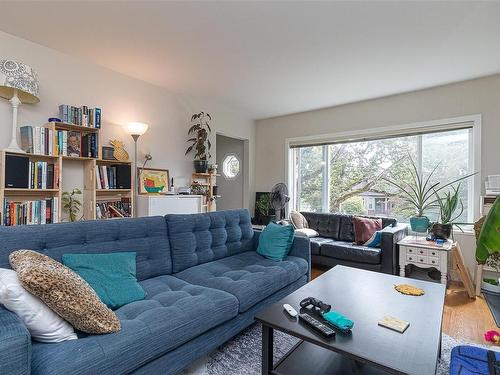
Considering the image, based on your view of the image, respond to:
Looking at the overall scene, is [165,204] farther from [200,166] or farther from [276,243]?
[276,243]

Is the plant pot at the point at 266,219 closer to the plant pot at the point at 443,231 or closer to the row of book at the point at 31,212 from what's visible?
the plant pot at the point at 443,231

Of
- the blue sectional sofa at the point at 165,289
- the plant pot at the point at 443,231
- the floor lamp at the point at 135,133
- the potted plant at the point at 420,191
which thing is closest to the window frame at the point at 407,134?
the potted plant at the point at 420,191

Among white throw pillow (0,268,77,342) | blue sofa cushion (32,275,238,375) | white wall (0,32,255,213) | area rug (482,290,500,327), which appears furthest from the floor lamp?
area rug (482,290,500,327)

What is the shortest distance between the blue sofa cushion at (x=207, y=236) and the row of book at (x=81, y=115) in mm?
1398

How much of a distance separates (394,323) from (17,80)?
314 centimetres

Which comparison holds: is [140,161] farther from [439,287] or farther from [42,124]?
[439,287]

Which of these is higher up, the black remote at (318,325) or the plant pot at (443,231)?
the plant pot at (443,231)

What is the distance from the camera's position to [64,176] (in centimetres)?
270

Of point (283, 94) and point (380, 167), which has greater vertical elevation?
point (283, 94)

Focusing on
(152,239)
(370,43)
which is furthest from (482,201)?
(152,239)

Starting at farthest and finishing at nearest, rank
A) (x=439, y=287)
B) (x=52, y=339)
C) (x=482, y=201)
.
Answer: (x=482, y=201) → (x=439, y=287) → (x=52, y=339)

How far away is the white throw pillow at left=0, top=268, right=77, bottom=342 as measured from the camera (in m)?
1.02

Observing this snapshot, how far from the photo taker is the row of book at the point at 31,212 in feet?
7.20

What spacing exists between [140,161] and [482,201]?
13.4 feet
